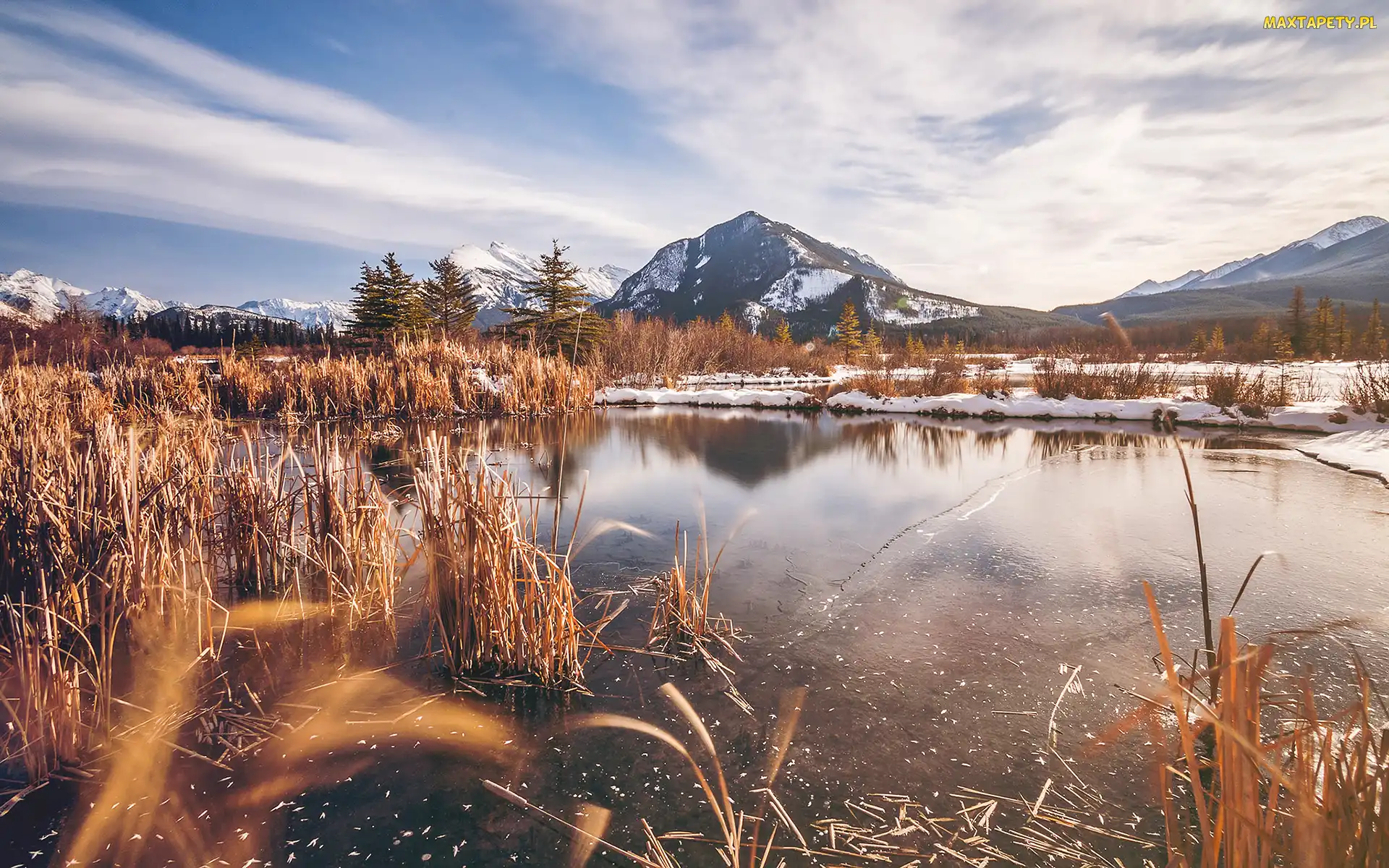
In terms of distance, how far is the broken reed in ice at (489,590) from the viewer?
9.51ft

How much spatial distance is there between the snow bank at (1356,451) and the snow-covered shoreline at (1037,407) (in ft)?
2.81

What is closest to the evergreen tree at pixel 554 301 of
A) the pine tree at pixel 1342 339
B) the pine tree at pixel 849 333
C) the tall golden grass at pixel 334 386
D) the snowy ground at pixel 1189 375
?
the snowy ground at pixel 1189 375

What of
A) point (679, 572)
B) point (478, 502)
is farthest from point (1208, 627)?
point (478, 502)

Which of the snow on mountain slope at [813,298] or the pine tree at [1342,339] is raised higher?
the snow on mountain slope at [813,298]

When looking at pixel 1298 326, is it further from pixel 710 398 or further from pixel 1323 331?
pixel 710 398

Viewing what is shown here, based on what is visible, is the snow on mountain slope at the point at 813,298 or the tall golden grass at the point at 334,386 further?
the snow on mountain slope at the point at 813,298

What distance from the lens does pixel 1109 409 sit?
13969mm

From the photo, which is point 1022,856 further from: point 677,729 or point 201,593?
point 201,593

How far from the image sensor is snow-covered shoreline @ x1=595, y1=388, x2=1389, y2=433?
1129 centimetres

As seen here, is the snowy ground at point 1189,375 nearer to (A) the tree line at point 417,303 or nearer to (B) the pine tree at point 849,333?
(A) the tree line at point 417,303

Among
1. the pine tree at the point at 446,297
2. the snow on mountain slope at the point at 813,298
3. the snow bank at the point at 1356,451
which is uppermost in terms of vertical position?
the snow on mountain slope at the point at 813,298

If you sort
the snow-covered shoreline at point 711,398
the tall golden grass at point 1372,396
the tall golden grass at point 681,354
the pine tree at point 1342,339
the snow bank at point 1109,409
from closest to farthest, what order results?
the tall golden grass at point 1372,396
the snow bank at point 1109,409
the snow-covered shoreline at point 711,398
the tall golden grass at point 681,354
the pine tree at point 1342,339

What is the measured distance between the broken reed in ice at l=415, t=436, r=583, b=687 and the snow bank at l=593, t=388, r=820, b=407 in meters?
15.4

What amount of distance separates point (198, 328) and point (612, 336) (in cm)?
6842
